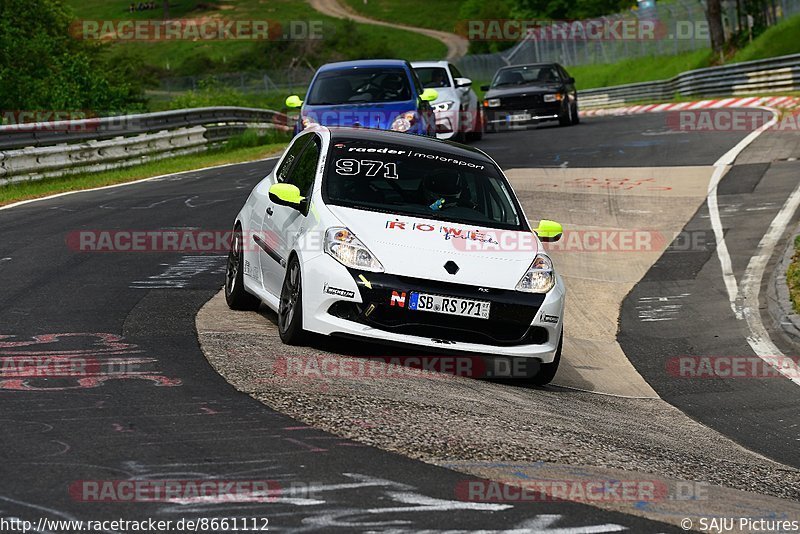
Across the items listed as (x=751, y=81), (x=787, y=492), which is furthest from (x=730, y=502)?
(x=751, y=81)

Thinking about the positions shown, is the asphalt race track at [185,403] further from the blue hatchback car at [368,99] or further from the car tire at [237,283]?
the blue hatchback car at [368,99]

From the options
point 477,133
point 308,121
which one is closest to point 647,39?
point 477,133

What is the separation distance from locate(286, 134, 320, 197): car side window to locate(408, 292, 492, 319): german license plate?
4.85 feet

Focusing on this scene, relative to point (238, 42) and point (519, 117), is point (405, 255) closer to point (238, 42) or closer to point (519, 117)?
point (519, 117)

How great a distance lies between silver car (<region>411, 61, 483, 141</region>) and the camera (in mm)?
24656

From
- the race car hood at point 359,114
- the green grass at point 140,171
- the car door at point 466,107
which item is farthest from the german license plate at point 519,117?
the race car hood at point 359,114

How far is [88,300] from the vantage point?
34.7 ft

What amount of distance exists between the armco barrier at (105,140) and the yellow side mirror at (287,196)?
11.9 meters

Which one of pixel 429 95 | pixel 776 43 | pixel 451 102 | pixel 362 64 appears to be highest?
pixel 776 43

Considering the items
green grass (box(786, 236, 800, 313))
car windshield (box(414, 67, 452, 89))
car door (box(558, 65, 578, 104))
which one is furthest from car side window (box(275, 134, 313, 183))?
car door (box(558, 65, 578, 104))

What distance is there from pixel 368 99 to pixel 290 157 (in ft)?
29.1

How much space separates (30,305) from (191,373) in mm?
2941

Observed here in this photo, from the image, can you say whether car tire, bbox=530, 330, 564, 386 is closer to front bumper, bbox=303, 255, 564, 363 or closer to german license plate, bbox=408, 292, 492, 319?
front bumper, bbox=303, 255, 564, 363

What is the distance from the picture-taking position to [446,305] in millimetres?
8523
